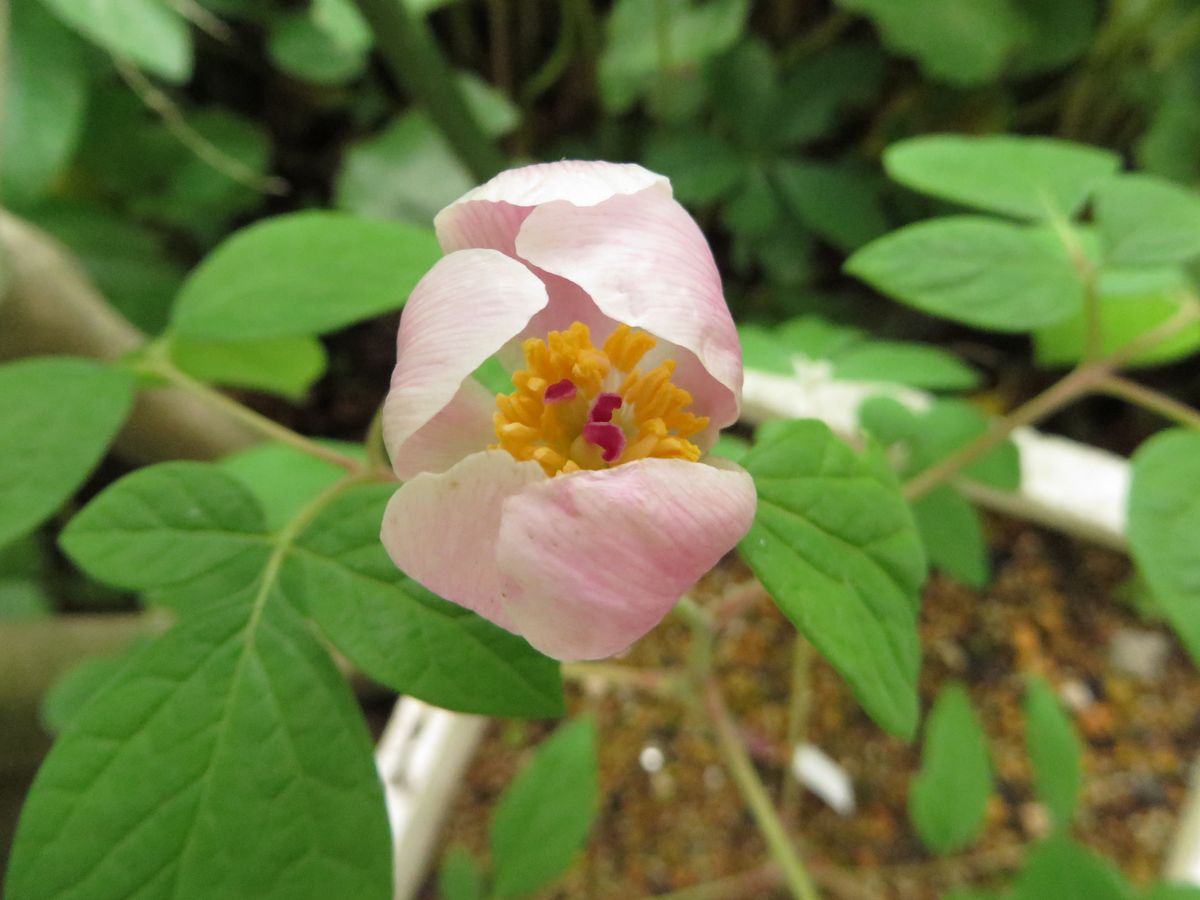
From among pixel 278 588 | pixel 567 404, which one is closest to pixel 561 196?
pixel 567 404

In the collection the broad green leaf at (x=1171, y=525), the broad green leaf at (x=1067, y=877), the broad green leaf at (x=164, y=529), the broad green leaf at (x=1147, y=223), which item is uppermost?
the broad green leaf at (x=164, y=529)

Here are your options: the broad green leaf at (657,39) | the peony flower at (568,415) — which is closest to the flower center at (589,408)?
the peony flower at (568,415)

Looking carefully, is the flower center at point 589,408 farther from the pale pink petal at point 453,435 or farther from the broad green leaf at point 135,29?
the broad green leaf at point 135,29

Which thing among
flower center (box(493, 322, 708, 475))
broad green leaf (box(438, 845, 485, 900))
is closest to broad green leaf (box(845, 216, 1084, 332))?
flower center (box(493, 322, 708, 475))

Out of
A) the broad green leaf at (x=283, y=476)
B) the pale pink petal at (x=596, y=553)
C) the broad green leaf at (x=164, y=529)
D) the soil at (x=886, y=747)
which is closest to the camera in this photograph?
the pale pink petal at (x=596, y=553)

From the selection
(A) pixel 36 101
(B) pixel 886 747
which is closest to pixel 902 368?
(B) pixel 886 747

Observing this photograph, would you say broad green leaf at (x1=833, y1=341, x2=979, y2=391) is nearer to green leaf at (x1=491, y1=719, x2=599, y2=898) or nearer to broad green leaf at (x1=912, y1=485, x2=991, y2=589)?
broad green leaf at (x1=912, y1=485, x2=991, y2=589)
